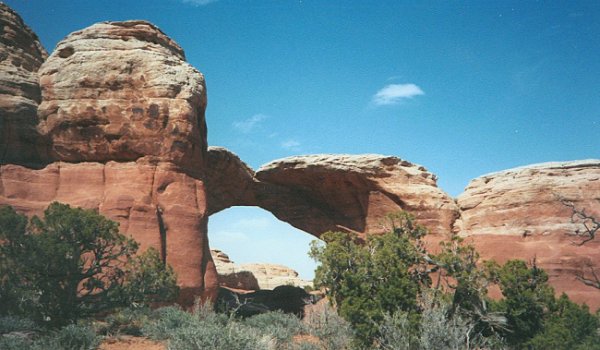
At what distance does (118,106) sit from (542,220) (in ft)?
63.1

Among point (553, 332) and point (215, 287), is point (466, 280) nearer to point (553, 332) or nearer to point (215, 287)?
point (553, 332)

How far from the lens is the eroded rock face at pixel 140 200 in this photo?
19.2 m

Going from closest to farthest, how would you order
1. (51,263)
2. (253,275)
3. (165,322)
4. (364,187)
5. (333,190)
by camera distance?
1. (51,263)
2. (165,322)
3. (364,187)
4. (333,190)
5. (253,275)

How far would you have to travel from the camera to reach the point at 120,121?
20188 mm

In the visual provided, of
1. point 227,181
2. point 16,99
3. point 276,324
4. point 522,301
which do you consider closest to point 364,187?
point 227,181

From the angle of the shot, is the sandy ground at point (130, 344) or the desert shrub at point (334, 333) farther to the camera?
the sandy ground at point (130, 344)

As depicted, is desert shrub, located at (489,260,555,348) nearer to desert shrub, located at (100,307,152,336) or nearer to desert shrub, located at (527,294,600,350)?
desert shrub, located at (527,294,600,350)

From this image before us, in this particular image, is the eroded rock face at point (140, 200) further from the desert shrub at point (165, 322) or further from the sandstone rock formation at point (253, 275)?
the sandstone rock formation at point (253, 275)

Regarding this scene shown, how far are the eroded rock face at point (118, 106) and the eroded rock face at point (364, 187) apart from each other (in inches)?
266

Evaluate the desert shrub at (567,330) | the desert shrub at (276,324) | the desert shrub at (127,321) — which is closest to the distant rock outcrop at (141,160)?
the desert shrub at (276,324)

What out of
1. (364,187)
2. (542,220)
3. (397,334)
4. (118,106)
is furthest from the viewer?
(364,187)

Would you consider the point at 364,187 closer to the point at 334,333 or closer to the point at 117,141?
the point at 117,141

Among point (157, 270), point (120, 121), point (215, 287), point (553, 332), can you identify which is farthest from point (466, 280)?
point (120, 121)

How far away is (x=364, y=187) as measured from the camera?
2578 cm
